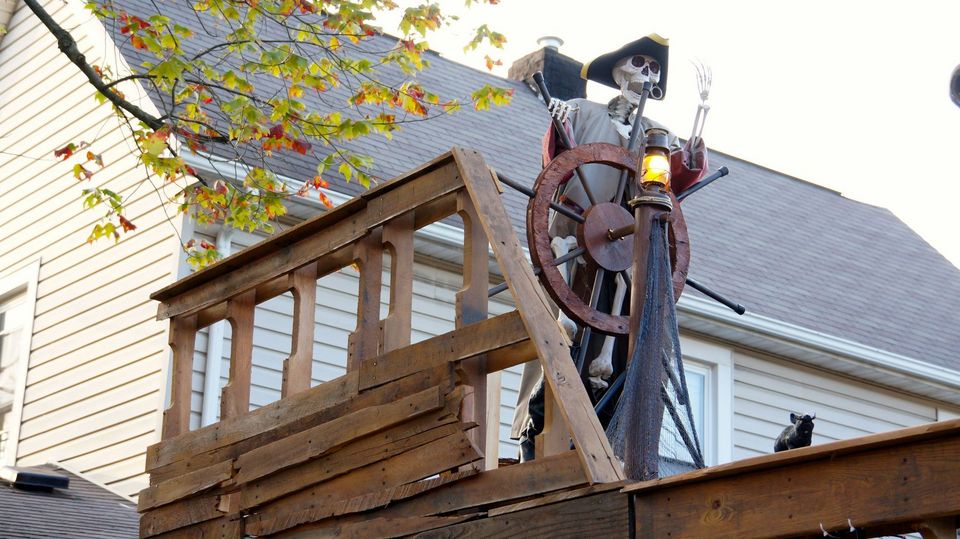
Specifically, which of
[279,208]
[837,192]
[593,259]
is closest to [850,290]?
[837,192]

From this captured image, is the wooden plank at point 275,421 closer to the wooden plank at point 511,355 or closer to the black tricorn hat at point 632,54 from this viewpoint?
the wooden plank at point 511,355

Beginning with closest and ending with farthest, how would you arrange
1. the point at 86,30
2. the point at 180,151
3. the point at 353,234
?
the point at 353,234
the point at 180,151
the point at 86,30

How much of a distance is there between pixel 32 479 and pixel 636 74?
579cm

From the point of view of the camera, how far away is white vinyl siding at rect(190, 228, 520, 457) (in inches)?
456

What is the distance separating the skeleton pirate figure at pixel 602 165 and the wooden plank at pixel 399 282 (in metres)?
1.01

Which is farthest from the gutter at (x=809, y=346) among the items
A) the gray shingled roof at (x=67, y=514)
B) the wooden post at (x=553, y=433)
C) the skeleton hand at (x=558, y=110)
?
the wooden post at (x=553, y=433)

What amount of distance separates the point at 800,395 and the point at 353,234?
917 cm

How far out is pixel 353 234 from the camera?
6.26m

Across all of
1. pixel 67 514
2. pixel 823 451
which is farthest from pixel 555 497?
pixel 67 514

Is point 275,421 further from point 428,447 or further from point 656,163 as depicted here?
A: point 656,163

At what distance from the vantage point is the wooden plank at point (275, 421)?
5844 millimetres

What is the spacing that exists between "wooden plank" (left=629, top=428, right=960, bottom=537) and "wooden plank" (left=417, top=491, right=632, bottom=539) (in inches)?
3.4

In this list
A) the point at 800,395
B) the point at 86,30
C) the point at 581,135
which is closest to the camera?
the point at 581,135

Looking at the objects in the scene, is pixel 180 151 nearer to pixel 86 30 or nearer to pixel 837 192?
pixel 86 30
